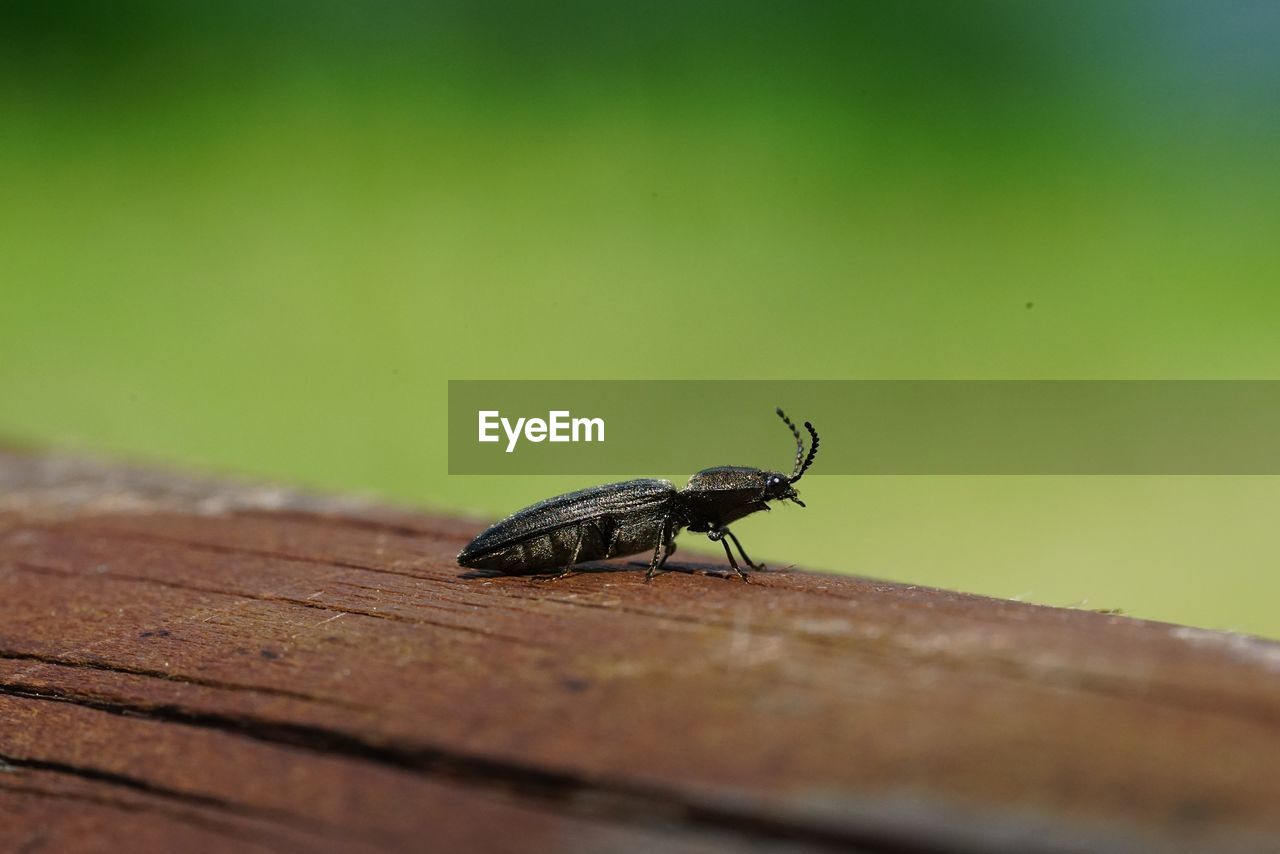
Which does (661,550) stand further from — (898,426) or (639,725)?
(898,426)

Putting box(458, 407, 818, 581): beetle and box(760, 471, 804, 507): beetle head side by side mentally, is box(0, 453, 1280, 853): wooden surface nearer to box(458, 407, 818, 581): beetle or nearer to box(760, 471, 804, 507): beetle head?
box(458, 407, 818, 581): beetle

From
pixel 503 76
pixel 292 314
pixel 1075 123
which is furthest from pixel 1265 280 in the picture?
pixel 292 314

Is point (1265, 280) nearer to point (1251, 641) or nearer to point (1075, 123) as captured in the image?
point (1075, 123)

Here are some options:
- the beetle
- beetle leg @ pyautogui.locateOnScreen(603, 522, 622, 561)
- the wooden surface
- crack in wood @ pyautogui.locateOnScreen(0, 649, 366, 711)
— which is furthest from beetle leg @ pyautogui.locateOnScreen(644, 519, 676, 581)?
crack in wood @ pyautogui.locateOnScreen(0, 649, 366, 711)

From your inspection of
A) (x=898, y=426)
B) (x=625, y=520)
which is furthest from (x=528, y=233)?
(x=625, y=520)

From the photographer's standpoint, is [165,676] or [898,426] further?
[898,426]
